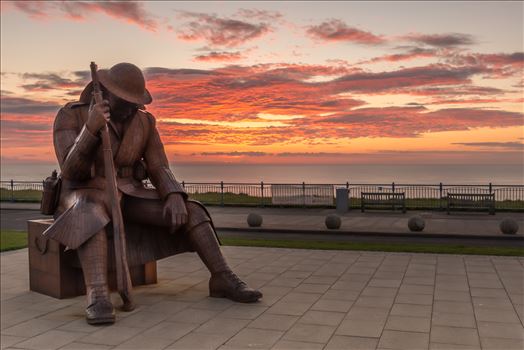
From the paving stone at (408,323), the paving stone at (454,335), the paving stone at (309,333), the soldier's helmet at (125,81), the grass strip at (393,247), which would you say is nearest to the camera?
the paving stone at (454,335)

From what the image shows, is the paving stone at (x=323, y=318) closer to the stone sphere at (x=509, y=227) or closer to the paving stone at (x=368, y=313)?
the paving stone at (x=368, y=313)

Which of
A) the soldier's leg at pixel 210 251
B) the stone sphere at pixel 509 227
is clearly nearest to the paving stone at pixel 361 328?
the soldier's leg at pixel 210 251

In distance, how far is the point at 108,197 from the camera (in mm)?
7684

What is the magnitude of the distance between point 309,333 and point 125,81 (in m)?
4.27

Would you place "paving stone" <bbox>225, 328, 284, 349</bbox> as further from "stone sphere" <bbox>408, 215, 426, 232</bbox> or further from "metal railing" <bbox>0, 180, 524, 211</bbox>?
"metal railing" <bbox>0, 180, 524, 211</bbox>

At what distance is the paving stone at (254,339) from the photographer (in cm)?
592

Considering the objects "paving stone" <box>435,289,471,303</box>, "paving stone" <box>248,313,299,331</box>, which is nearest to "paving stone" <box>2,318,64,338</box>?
"paving stone" <box>248,313,299,331</box>

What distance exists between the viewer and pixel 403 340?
19.8 feet

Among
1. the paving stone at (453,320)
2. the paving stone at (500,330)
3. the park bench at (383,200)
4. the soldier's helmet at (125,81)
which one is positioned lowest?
the paving stone at (500,330)

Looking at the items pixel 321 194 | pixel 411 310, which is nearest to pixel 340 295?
pixel 411 310

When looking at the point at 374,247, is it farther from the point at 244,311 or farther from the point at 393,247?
the point at 244,311

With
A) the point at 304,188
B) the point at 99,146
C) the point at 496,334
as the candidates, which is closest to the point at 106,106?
the point at 99,146

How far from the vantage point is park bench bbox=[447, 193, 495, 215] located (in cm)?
2284

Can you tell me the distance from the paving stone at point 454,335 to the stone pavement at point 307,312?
0.01m
